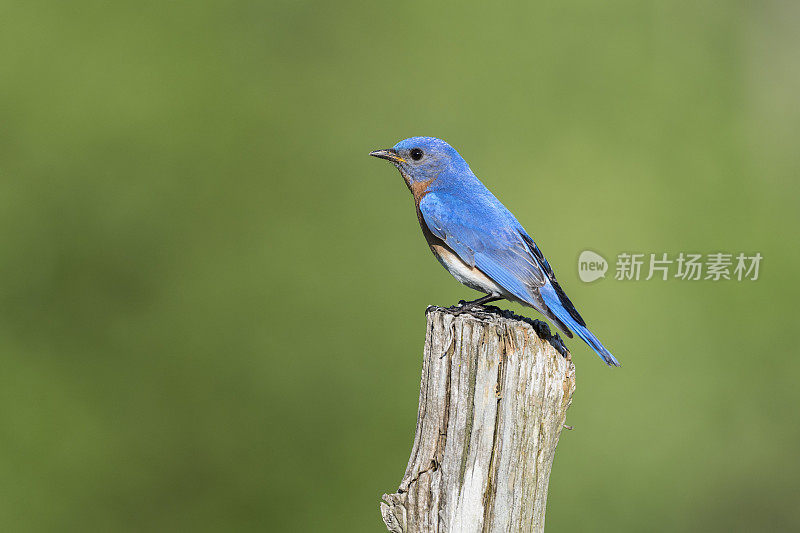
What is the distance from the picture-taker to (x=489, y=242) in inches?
166

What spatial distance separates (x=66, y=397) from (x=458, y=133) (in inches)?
153

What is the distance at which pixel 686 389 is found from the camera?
23.1 ft

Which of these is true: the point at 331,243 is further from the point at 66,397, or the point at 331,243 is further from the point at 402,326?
the point at 66,397

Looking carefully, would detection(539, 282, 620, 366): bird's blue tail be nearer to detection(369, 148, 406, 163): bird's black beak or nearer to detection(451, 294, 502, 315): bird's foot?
detection(451, 294, 502, 315): bird's foot

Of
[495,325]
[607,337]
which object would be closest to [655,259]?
[607,337]

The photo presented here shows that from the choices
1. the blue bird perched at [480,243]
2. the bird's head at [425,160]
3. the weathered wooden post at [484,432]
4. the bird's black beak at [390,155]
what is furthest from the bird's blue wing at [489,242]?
the weathered wooden post at [484,432]

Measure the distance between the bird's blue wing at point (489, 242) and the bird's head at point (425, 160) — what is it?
376 millimetres

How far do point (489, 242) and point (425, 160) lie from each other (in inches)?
33.0

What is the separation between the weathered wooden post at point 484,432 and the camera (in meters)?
3.10

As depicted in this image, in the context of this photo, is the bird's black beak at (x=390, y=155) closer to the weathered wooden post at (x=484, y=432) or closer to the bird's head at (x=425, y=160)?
the bird's head at (x=425, y=160)

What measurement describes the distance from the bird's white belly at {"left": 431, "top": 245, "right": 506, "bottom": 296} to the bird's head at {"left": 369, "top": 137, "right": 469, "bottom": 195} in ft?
1.75

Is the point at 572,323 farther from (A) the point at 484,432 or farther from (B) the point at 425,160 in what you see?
(B) the point at 425,160

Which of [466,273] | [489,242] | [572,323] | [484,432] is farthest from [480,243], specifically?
[484,432]

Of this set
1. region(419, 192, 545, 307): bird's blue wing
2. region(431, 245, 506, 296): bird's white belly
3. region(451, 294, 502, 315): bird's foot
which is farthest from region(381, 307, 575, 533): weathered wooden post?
region(431, 245, 506, 296): bird's white belly
